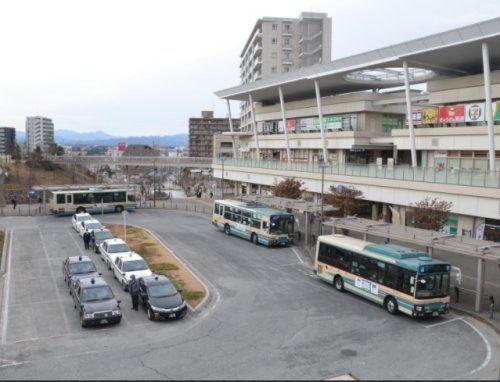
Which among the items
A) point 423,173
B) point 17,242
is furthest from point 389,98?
point 17,242

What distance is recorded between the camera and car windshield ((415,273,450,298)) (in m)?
18.0

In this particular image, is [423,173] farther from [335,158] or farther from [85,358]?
[85,358]

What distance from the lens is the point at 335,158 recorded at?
168 ft

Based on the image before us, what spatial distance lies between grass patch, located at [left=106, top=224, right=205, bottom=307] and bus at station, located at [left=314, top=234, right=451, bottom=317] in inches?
261

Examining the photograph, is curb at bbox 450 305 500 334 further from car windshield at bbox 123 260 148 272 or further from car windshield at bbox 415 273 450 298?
car windshield at bbox 123 260 148 272

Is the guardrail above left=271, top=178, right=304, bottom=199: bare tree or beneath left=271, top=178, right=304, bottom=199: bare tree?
above

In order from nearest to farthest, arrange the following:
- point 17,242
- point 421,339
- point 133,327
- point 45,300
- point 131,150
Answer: point 421,339, point 133,327, point 45,300, point 17,242, point 131,150

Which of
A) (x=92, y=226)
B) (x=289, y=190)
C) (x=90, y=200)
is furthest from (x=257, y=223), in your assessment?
(x=90, y=200)

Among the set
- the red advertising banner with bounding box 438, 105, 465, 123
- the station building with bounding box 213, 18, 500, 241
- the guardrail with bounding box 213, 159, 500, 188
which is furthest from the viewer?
the red advertising banner with bounding box 438, 105, 465, 123

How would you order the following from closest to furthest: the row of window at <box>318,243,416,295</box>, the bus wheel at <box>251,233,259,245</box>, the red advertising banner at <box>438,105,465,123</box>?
the row of window at <box>318,243,416,295</box> → the bus wheel at <box>251,233,259,245</box> → the red advertising banner at <box>438,105,465,123</box>

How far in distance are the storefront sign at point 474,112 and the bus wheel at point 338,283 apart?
60.1 ft

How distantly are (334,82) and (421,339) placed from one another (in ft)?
124

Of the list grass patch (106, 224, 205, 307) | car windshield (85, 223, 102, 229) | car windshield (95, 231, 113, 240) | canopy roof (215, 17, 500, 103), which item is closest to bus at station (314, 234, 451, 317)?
grass patch (106, 224, 205, 307)

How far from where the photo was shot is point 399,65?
38.9m
